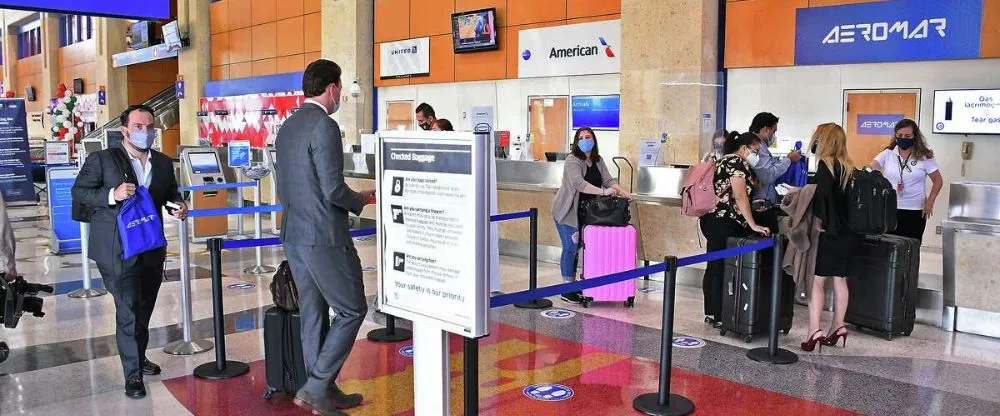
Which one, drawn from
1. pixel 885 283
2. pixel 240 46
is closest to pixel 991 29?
pixel 885 283

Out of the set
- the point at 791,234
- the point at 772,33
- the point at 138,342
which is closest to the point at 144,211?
the point at 138,342

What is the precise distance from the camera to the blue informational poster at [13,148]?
42.8 feet

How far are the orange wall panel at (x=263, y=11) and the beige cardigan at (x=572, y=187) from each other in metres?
10.7

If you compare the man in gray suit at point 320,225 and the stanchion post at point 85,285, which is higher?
the man in gray suit at point 320,225

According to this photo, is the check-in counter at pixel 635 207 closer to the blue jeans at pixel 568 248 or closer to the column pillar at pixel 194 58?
the blue jeans at pixel 568 248

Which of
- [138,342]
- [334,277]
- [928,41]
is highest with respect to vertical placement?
[928,41]

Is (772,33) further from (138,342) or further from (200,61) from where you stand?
(200,61)

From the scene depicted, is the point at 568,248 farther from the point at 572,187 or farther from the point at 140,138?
the point at 140,138

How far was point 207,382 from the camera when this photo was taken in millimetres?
4246

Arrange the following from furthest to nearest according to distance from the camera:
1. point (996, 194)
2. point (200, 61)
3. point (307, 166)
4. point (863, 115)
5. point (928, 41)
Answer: point (200, 61) < point (863, 115) < point (928, 41) < point (996, 194) < point (307, 166)

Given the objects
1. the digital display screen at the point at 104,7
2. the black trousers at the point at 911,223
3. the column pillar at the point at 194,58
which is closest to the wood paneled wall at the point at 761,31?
the black trousers at the point at 911,223

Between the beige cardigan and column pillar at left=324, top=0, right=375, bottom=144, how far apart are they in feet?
23.5

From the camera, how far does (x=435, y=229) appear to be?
2.45 m

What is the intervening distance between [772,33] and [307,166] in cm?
585
